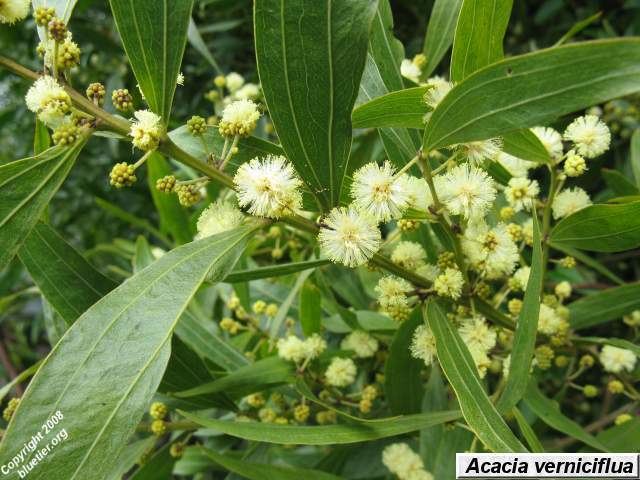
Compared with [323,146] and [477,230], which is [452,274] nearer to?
[477,230]

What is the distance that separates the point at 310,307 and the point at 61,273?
2.21 feet

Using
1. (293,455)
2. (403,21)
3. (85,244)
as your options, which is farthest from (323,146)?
(85,244)

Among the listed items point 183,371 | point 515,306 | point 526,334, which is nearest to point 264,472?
point 183,371

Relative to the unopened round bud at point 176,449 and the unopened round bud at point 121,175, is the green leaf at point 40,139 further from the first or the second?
the unopened round bud at point 176,449

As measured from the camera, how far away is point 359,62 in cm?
108

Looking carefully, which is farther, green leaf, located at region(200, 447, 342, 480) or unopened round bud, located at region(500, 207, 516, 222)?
unopened round bud, located at region(500, 207, 516, 222)

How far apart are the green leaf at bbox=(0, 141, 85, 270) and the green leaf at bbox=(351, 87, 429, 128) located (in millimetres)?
554

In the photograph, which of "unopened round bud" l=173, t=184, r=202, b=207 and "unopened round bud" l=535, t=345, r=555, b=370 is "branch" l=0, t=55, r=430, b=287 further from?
"unopened round bud" l=535, t=345, r=555, b=370

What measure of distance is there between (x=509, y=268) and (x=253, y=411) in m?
0.93

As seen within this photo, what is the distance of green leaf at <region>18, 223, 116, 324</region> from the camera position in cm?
152

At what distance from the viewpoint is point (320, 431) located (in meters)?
1.43

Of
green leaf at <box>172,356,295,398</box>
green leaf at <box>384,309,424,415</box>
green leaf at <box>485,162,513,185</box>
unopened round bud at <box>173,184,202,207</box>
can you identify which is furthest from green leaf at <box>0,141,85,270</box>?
green leaf at <box>485,162,513,185</box>

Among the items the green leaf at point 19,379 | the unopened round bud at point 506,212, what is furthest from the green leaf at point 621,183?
the green leaf at point 19,379

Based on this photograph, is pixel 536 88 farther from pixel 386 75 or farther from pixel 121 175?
pixel 121 175
